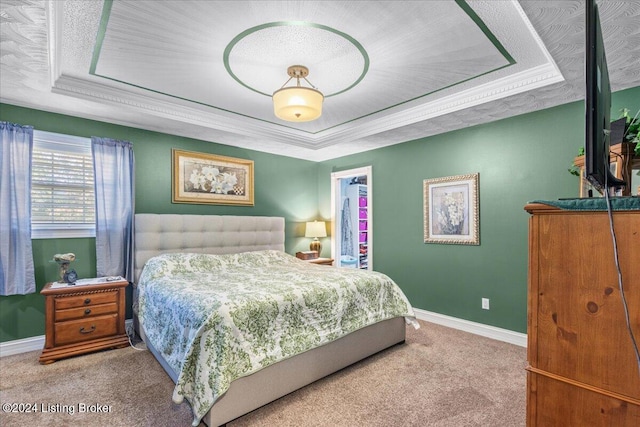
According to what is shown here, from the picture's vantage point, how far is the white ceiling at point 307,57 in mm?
1936

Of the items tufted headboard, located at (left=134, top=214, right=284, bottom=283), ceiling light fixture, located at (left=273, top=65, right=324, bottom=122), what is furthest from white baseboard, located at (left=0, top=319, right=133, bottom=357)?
ceiling light fixture, located at (left=273, top=65, right=324, bottom=122)

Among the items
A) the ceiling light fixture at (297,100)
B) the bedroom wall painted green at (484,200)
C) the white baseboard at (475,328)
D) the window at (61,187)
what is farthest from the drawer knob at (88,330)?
the white baseboard at (475,328)

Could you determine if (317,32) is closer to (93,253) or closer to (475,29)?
(475,29)

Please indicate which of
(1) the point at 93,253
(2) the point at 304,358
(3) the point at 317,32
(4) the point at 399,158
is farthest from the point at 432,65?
(1) the point at 93,253

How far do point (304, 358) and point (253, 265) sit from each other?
1.77 metres

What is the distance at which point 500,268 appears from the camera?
343 cm

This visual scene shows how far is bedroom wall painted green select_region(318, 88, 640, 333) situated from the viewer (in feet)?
10.1

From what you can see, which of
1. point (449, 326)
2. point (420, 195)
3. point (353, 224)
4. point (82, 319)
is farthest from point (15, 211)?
point (353, 224)

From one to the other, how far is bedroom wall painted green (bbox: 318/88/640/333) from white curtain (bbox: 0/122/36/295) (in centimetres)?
401

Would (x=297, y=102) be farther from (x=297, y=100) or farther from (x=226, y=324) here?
(x=226, y=324)

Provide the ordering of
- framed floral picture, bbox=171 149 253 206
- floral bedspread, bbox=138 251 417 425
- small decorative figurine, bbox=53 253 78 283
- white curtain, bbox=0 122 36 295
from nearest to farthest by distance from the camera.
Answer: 1. floral bedspread, bbox=138 251 417 425
2. white curtain, bbox=0 122 36 295
3. small decorative figurine, bbox=53 253 78 283
4. framed floral picture, bbox=171 149 253 206

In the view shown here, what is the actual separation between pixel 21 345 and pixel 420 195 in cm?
461

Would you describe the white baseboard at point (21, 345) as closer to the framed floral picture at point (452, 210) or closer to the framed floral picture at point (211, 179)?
the framed floral picture at point (211, 179)

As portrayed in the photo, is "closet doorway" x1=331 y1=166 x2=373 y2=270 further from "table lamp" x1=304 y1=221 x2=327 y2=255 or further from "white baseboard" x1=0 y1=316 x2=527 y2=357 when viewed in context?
"white baseboard" x1=0 y1=316 x2=527 y2=357
